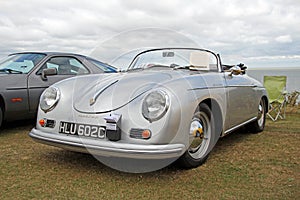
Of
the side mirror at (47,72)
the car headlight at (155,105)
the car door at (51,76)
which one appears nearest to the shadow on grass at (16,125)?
the car door at (51,76)

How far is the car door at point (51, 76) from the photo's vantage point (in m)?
4.88

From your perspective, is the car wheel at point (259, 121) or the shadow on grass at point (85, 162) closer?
the shadow on grass at point (85, 162)

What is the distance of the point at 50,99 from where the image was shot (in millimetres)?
3209

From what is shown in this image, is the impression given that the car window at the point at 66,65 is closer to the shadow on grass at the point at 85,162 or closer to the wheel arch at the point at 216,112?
the shadow on grass at the point at 85,162

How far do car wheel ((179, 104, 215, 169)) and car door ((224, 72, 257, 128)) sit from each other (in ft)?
1.51

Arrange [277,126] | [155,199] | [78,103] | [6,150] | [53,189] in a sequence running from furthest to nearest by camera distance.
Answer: [277,126] < [6,150] < [78,103] < [53,189] < [155,199]

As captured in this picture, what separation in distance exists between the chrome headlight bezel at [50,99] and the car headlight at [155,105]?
102cm

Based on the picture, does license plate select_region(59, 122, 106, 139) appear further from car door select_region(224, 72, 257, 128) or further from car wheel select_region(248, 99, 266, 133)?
car wheel select_region(248, 99, 266, 133)

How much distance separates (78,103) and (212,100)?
4.58 ft

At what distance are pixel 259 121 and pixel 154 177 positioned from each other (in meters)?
2.84

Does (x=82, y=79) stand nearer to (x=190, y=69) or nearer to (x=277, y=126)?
(x=190, y=69)

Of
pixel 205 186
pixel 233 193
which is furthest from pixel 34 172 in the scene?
pixel 233 193

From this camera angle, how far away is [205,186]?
2684 millimetres

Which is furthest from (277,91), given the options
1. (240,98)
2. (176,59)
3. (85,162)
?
(85,162)
